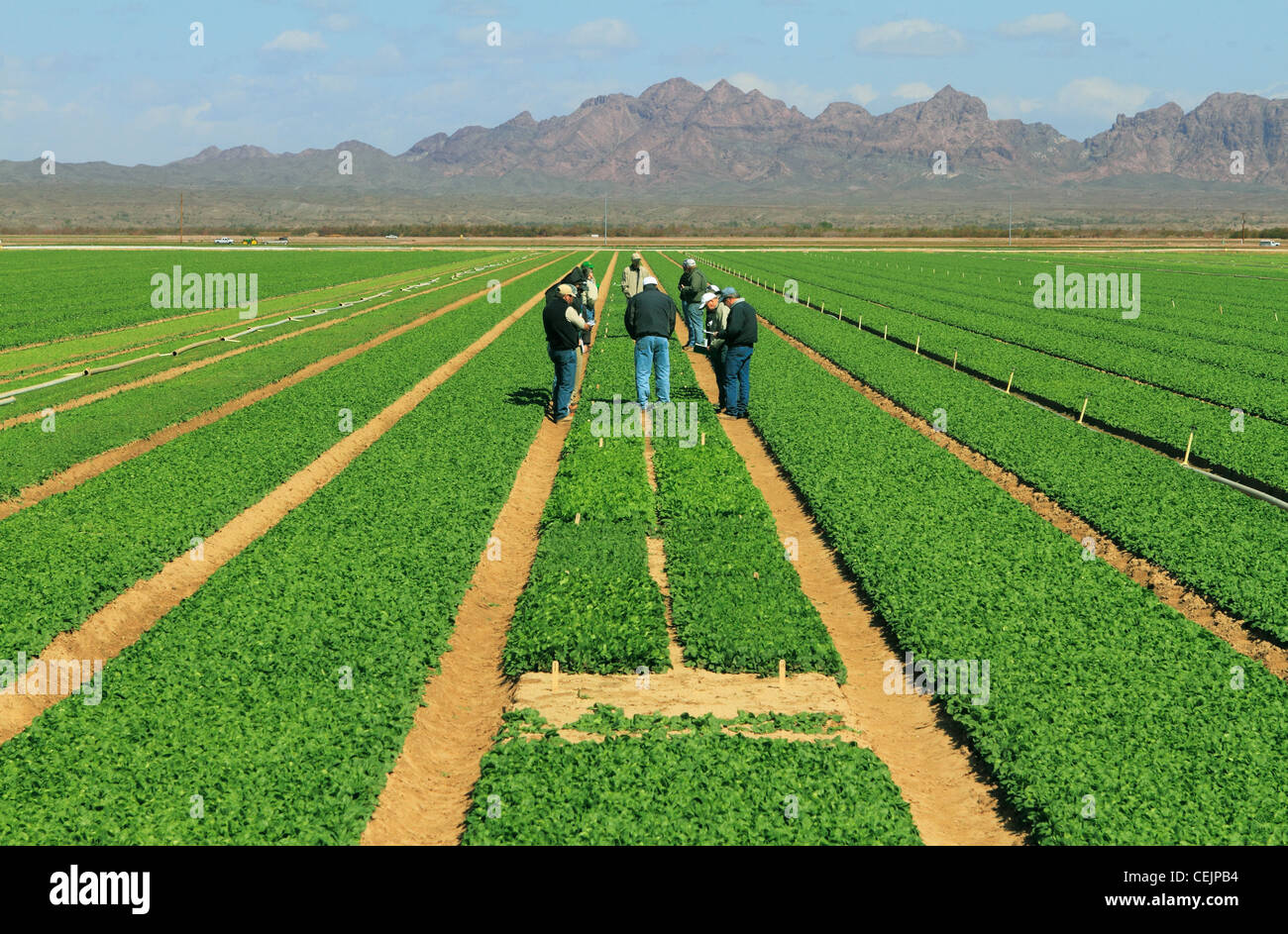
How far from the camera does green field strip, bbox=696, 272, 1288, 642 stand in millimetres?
10828

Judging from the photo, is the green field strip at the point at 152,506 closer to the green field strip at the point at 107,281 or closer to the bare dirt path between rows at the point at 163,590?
the bare dirt path between rows at the point at 163,590

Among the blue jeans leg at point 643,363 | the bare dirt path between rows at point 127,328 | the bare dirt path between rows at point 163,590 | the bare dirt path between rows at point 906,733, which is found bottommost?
the bare dirt path between rows at point 906,733

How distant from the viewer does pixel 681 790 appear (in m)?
6.86

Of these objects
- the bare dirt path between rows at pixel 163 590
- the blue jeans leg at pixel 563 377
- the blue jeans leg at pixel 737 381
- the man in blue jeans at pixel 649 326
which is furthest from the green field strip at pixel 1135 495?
the bare dirt path between rows at pixel 163 590

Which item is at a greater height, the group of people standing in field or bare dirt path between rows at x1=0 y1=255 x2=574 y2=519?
the group of people standing in field

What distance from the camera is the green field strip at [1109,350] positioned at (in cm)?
2217

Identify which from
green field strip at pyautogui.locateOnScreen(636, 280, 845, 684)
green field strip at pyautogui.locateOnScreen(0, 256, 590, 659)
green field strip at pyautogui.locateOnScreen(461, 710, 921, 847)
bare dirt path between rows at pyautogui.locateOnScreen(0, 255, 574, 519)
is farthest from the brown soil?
green field strip at pyautogui.locateOnScreen(461, 710, 921, 847)

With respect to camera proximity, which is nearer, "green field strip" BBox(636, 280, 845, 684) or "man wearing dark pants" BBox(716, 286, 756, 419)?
A: "green field strip" BBox(636, 280, 845, 684)

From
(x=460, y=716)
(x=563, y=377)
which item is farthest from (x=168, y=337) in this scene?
(x=460, y=716)

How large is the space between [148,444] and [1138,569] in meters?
16.6

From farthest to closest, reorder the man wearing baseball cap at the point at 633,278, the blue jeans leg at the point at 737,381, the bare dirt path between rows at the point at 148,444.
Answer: the man wearing baseball cap at the point at 633,278 < the blue jeans leg at the point at 737,381 < the bare dirt path between rows at the point at 148,444

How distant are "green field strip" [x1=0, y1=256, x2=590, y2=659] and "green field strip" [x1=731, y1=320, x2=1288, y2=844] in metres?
8.21

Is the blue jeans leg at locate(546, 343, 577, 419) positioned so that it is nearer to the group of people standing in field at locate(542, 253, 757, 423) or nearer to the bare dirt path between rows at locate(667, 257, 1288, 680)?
the group of people standing in field at locate(542, 253, 757, 423)

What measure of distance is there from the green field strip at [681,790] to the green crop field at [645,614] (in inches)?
1.3
